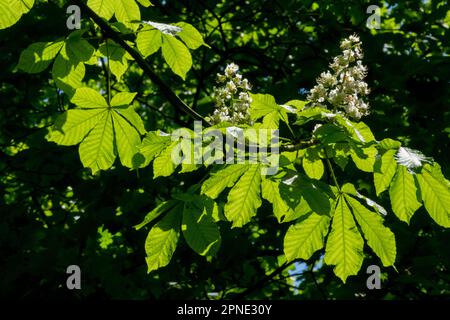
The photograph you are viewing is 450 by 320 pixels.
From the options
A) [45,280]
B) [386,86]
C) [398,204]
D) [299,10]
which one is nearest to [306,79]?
[386,86]

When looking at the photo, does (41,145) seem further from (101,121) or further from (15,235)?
(101,121)

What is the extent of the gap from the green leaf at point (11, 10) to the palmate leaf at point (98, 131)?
328mm

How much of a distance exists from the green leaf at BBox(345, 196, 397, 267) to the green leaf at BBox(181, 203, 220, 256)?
53 centimetres

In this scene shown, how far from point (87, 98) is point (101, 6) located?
38 cm

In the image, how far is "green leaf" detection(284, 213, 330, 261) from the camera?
1.80 m

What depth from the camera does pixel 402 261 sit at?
3061 mm

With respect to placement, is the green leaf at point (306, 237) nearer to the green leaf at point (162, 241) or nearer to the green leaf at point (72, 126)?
the green leaf at point (162, 241)

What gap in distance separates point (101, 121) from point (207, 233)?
1.96 feet

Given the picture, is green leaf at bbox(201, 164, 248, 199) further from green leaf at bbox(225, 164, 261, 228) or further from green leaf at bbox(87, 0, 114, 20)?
green leaf at bbox(87, 0, 114, 20)

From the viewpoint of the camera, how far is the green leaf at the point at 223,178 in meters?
1.63

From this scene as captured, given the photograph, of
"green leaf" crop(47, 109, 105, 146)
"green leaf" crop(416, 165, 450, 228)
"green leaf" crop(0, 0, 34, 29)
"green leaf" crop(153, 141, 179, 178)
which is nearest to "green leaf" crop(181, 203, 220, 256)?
"green leaf" crop(153, 141, 179, 178)

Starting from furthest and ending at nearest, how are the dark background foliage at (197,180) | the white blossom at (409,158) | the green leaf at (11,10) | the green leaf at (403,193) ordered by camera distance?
the dark background foliage at (197,180), the green leaf at (403,193), the green leaf at (11,10), the white blossom at (409,158)

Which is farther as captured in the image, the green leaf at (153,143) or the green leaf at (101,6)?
the green leaf at (101,6)

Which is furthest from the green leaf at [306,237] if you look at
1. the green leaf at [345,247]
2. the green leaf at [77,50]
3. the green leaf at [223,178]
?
the green leaf at [77,50]
